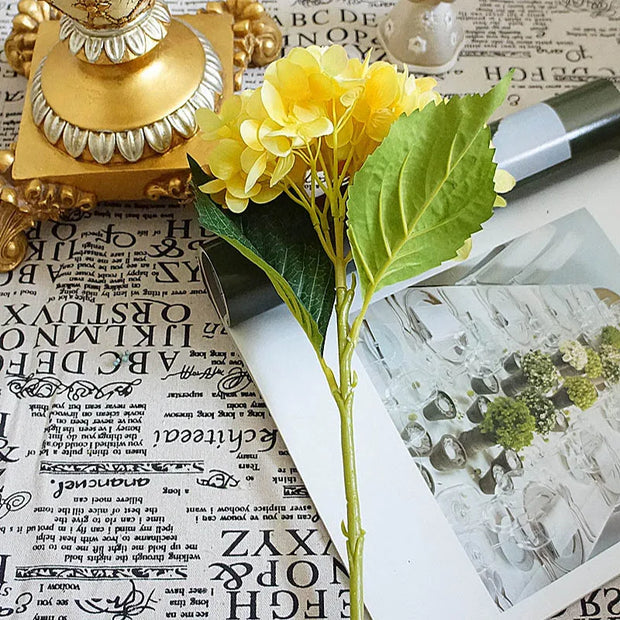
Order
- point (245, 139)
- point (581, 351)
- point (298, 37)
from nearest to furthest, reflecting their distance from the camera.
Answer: point (245, 139)
point (581, 351)
point (298, 37)

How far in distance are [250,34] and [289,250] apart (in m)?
0.24

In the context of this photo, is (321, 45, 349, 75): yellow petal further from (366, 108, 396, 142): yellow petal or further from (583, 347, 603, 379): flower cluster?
(583, 347, 603, 379): flower cluster

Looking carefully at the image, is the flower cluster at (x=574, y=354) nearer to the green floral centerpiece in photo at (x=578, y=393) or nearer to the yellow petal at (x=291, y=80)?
the green floral centerpiece in photo at (x=578, y=393)

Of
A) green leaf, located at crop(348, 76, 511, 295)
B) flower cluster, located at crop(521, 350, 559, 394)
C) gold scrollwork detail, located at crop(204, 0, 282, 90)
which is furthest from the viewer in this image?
gold scrollwork detail, located at crop(204, 0, 282, 90)

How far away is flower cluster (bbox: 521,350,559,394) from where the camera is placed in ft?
1.65

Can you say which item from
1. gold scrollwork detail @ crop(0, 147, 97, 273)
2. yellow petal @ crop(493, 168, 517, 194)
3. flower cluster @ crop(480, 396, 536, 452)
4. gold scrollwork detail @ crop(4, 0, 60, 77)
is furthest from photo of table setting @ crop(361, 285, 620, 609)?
gold scrollwork detail @ crop(4, 0, 60, 77)

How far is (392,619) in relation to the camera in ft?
1.42

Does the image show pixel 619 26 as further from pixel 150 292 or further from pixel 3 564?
pixel 3 564

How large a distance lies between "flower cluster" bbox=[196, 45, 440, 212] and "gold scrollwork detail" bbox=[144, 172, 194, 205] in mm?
102

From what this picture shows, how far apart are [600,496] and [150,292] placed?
32 cm

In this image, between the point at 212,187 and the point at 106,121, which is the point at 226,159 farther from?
the point at 106,121

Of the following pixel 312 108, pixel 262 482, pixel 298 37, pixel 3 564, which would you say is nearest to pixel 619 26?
pixel 298 37

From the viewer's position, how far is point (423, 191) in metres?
0.41

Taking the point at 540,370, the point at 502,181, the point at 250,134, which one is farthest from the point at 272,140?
the point at 540,370
